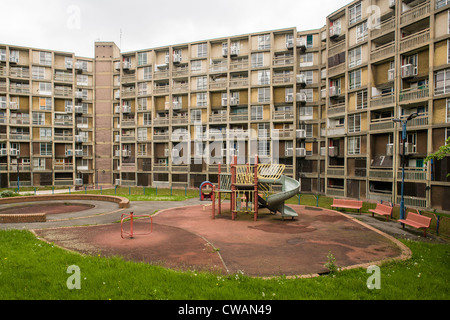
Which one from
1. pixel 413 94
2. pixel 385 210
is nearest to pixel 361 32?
pixel 413 94

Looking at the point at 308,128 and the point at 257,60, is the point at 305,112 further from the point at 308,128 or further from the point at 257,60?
the point at 257,60

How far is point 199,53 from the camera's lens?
154 ft

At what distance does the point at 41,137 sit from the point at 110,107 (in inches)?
534

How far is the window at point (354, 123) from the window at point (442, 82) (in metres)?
8.76

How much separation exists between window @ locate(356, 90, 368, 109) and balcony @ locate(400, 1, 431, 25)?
8.19 meters

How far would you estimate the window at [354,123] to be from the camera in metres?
34.2

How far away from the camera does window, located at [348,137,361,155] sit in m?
34.2

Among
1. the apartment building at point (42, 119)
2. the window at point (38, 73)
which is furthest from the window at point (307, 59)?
the window at point (38, 73)

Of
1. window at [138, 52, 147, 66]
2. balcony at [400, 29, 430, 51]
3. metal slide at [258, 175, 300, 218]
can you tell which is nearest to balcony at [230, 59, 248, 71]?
window at [138, 52, 147, 66]

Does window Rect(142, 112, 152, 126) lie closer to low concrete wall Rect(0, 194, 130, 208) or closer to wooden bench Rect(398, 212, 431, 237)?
low concrete wall Rect(0, 194, 130, 208)

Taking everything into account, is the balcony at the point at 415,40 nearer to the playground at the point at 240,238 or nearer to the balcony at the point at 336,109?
the balcony at the point at 336,109

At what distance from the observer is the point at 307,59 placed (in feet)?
143

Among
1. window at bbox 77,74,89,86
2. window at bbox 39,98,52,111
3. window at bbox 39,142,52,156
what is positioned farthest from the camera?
window at bbox 77,74,89,86
